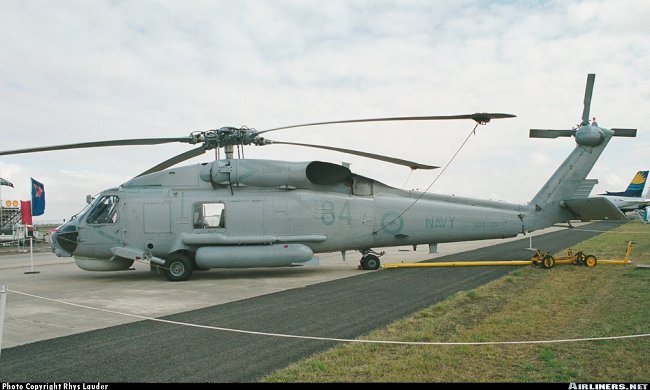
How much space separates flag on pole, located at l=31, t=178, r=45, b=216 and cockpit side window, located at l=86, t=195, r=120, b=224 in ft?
54.8

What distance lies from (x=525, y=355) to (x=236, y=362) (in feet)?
11.0

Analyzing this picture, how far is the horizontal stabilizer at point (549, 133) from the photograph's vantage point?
14234 millimetres

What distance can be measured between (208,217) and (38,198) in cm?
1979

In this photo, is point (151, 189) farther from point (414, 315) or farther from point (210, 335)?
point (414, 315)

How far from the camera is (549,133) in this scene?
1439 cm

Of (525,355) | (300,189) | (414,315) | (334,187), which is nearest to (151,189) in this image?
(300,189)

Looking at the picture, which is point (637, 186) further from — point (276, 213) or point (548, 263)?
point (276, 213)

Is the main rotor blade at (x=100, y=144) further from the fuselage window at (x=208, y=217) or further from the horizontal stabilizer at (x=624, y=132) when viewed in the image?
the horizontal stabilizer at (x=624, y=132)

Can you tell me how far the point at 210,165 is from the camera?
14172 mm

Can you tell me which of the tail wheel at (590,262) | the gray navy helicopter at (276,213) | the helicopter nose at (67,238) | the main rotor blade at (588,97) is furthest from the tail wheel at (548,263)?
the helicopter nose at (67,238)

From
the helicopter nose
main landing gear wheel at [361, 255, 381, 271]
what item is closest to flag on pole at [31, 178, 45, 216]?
the helicopter nose

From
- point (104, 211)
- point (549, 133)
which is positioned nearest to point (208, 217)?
point (104, 211)

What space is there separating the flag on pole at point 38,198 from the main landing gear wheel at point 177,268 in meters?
18.8

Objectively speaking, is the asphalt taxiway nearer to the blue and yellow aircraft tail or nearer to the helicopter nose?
the helicopter nose
